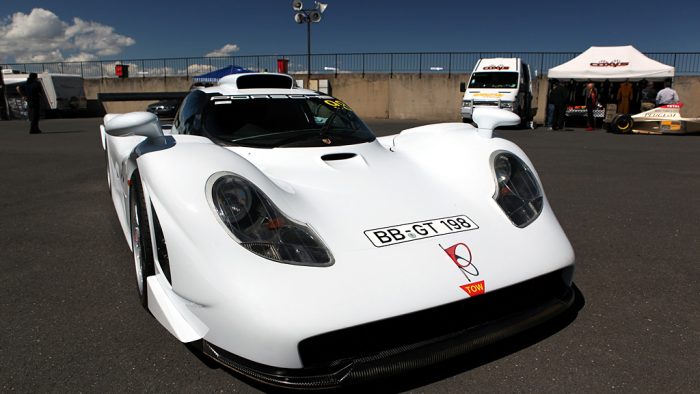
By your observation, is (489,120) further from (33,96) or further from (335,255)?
(33,96)

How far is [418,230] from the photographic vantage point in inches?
84.7

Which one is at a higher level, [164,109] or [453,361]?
[164,109]

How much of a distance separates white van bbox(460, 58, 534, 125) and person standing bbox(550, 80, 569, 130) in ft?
3.79

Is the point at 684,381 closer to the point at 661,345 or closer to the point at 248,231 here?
the point at 661,345

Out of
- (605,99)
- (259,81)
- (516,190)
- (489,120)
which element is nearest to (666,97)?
(605,99)

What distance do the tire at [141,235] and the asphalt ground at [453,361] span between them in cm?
21

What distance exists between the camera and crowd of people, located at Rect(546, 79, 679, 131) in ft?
47.8

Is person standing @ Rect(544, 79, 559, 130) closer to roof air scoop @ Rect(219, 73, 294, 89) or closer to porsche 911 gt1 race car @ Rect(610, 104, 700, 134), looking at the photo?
porsche 911 gt1 race car @ Rect(610, 104, 700, 134)

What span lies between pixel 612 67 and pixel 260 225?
17416 mm

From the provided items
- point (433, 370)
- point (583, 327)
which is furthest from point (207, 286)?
point (583, 327)

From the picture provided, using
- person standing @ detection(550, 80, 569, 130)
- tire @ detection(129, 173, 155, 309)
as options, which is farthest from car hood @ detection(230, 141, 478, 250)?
person standing @ detection(550, 80, 569, 130)

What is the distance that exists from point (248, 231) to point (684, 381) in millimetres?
1865

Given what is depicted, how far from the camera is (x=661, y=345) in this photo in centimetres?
221

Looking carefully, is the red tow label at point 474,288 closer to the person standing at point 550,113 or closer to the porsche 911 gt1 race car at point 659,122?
the porsche 911 gt1 race car at point 659,122
